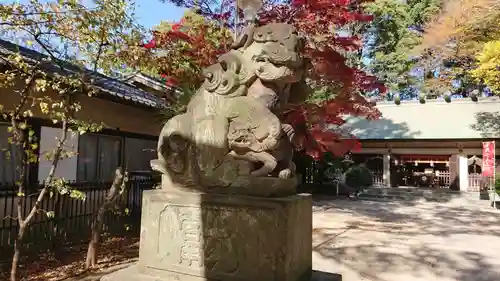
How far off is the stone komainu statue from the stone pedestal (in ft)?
0.44

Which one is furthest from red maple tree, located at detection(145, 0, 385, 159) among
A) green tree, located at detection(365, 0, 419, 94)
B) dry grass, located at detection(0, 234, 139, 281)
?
green tree, located at detection(365, 0, 419, 94)

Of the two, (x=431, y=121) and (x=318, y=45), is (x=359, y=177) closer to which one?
(x=431, y=121)

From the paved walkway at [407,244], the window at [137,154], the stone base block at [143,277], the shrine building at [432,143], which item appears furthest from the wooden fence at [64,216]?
the shrine building at [432,143]

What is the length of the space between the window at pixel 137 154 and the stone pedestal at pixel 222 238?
Result: 20.8 feet

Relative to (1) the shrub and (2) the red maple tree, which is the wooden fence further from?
(1) the shrub

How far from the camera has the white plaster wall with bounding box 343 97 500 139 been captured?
18375mm

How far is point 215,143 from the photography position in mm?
2822

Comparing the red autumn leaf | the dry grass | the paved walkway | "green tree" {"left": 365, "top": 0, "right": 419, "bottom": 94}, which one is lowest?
the paved walkway

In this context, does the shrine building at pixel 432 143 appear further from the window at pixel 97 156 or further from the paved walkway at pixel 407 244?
the window at pixel 97 156

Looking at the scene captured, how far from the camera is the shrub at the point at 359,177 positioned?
1775cm

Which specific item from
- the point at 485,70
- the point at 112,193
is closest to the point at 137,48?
the point at 112,193

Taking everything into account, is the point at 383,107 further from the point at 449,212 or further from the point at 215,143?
the point at 215,143

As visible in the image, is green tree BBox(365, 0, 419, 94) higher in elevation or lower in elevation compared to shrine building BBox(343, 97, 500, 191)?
higher

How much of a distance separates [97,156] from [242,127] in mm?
6472
